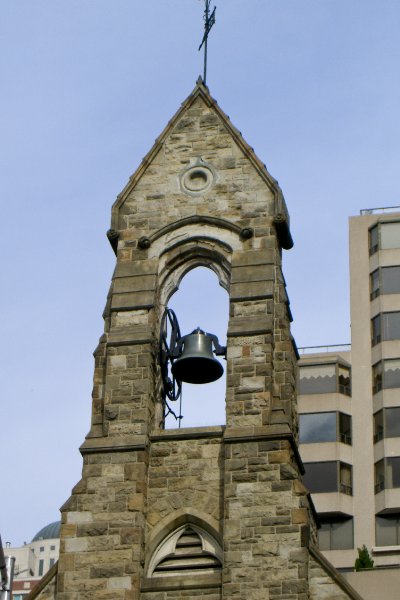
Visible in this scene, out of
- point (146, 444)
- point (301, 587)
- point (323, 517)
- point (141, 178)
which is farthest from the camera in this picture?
point (323, 517)

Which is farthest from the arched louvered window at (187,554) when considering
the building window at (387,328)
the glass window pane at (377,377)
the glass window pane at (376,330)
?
the glass window pane at (376,330)

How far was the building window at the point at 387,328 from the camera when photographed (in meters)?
56.3

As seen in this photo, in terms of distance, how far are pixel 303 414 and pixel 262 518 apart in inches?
1307

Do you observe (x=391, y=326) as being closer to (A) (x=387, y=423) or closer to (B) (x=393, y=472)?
(A) (x=387, y=423)

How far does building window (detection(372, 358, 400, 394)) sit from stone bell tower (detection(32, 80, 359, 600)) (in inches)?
1227

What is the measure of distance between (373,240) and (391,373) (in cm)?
603

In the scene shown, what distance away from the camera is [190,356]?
77.4 feet

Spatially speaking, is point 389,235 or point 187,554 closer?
point 187,554

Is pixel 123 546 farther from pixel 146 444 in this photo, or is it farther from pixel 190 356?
pixel 190 356

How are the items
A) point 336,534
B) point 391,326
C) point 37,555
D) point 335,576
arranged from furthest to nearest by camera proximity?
point 37,555, point 391,326, point 336,534, point 335,576

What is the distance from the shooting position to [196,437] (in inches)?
884

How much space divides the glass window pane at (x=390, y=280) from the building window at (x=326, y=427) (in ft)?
17.2

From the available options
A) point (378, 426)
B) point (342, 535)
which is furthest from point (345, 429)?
point (342, 535)

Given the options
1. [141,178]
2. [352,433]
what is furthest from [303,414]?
[141,178]
